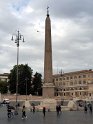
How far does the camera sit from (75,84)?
434 feet

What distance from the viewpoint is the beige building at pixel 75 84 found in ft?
393

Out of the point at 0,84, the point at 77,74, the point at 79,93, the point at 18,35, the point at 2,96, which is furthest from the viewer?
the point at 77,74

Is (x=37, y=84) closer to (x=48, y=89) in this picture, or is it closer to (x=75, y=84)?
(x=75, y=84)

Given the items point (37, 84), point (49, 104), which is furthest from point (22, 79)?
point (49, 104)

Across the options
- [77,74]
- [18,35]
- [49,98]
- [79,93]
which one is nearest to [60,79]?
[77,74]

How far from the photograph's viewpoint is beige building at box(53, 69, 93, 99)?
11964 cm

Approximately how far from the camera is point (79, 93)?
12181 centimetres

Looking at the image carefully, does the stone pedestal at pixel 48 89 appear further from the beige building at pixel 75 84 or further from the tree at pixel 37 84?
the beige building at pixel 75 84

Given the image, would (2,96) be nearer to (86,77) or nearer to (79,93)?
(79,93)

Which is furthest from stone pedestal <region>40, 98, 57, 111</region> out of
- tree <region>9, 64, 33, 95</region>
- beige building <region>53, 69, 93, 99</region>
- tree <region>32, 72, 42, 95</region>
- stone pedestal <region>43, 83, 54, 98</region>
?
beige building <region>53, 69, 93, 99</region>

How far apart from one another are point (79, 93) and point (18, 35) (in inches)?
3473

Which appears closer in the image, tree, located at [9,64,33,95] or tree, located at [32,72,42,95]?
tree, located at [9,64,33,95]

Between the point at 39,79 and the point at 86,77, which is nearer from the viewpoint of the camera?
the point at 39,79

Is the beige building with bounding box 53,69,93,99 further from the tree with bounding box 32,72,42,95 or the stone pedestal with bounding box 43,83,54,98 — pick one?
the stone pedestal with bounding box 43,83,54,98
